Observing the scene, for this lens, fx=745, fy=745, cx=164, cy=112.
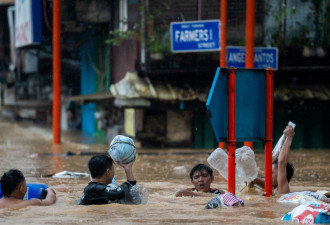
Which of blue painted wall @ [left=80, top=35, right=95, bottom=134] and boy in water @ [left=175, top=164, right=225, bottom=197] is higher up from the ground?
blue painted wall @ [left=80, top=35, right=95, bottom=134]

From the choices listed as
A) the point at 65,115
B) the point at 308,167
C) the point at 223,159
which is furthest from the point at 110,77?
the point at 223,159

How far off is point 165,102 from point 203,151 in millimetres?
1663

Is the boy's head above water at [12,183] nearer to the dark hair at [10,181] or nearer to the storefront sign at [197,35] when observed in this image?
the dark hair at [10,181]

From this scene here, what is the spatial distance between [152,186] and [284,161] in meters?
2.87

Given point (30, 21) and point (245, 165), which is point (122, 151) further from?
point (30, 21)

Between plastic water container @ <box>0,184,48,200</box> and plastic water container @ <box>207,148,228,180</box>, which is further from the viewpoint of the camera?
plastic water container @ <box>207,148,228,180</box>

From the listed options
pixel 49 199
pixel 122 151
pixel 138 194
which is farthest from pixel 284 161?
pixel 49 199

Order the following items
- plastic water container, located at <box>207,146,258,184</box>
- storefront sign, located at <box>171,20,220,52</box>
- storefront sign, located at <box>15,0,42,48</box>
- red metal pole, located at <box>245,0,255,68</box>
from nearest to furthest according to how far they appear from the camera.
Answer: plastic water container, located at <box>207,146,258,184</box> → red metal pole, located at <box>245,0,255,68</box> → storefront sign, located at <box>171,20,220,52</box> → storefront sign, located at <box>15,0,42,48</box>

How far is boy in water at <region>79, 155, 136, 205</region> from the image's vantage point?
7.72 metres

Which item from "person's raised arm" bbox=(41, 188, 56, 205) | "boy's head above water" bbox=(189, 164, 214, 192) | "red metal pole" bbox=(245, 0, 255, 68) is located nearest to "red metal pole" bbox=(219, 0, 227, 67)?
"red metal pole" bbox=(245, 0, 255, 68)

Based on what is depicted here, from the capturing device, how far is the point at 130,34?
19.9 meters

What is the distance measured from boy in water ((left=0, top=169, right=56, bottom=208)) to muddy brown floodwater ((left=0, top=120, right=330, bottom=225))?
0.14 meters

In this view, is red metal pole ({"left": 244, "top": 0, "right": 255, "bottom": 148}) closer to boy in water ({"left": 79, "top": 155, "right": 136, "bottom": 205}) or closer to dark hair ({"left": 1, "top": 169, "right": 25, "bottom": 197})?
boy in water ({"left": 79, "top": 155, "right": 136, "bottom": 205})

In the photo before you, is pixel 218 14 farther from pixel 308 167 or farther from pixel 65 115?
pixel 65 115
